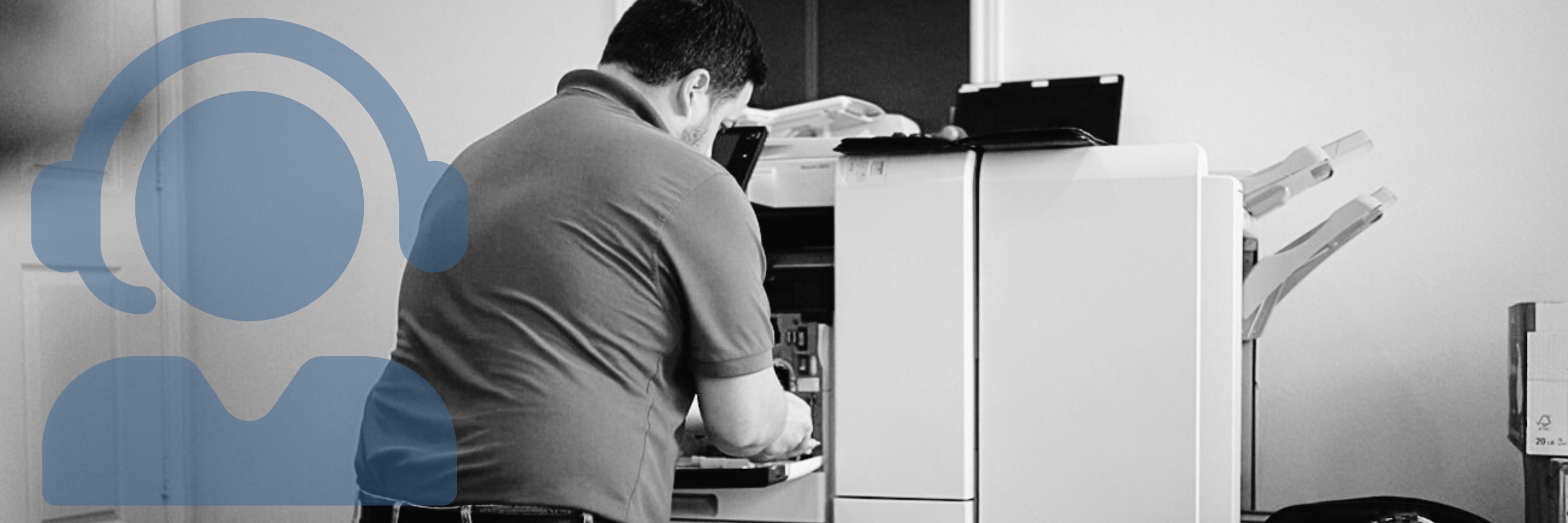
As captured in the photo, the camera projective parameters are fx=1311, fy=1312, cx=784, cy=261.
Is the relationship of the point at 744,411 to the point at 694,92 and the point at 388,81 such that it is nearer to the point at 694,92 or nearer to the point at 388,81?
the point at 694,92

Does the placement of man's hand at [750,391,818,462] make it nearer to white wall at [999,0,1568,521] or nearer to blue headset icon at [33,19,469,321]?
white wall at [999,0,1568,521]

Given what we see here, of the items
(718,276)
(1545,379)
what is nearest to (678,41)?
(718,276)

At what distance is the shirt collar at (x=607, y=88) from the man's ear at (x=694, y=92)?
2.2 inches

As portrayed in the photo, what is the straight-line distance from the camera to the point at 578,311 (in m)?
1.19

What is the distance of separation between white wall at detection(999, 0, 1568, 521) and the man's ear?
1.48 meters

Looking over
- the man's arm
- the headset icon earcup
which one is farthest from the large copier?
the headset icon earcup

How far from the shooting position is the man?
118 centimetres

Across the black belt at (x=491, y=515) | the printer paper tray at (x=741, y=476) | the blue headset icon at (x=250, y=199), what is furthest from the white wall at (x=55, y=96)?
the blue headset icon at (x=250, y=199)

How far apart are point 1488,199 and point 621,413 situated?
1.99m

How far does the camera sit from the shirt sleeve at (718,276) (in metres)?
1.21

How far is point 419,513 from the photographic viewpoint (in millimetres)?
1186

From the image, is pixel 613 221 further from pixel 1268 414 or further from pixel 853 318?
pixel 1268 414

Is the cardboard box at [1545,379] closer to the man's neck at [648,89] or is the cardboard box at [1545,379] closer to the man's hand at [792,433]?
the man's hand at [792,433]

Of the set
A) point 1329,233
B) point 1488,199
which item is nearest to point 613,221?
point 1329,233
